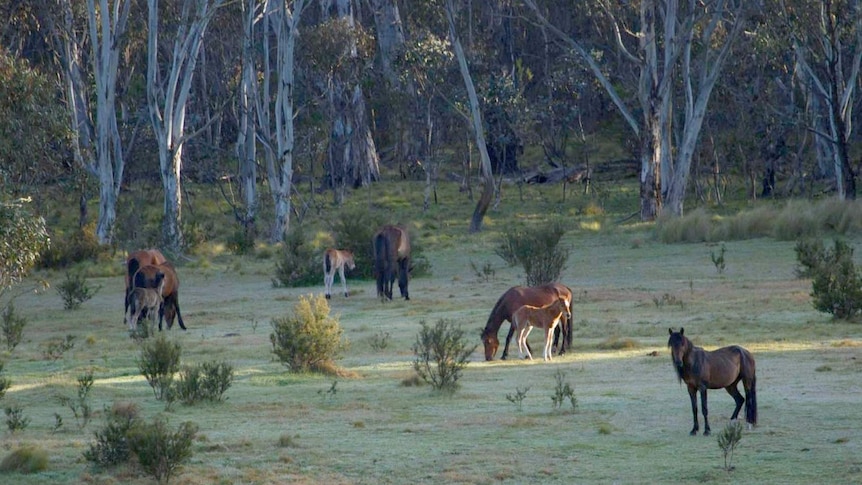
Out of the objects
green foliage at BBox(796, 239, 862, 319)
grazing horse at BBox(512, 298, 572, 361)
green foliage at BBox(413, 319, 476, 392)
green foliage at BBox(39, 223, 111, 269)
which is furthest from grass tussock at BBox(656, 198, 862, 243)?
green foliage at BBox(413, 319, 476, 392)

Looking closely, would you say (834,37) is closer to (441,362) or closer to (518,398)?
(441,362)

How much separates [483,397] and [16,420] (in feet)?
15.1

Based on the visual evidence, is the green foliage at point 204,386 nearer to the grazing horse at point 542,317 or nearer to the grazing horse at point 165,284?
the grazing horse at point 542,317

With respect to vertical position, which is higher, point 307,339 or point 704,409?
point 307,339

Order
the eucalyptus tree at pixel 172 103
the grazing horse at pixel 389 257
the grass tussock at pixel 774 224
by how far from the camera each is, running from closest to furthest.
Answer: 1. the grazing horse at pixel 389 257
2. the grass tussock at pixel 774 224
3. the eucalyptus tree at pixel 172 103

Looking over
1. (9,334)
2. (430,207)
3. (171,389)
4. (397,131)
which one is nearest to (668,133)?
(430,207)

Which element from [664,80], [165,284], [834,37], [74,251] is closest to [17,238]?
[165,284]

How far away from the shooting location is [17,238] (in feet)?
→ 51.8

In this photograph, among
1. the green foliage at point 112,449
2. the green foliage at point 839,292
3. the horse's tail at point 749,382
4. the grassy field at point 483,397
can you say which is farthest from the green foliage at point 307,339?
the green foliage at point 839,292

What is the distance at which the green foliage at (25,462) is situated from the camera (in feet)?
32.1

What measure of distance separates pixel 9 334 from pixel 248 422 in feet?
25.6

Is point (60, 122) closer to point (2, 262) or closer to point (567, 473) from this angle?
point (2, 262)

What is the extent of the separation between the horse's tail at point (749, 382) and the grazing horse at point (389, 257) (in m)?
12.8

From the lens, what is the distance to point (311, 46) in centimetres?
4331
